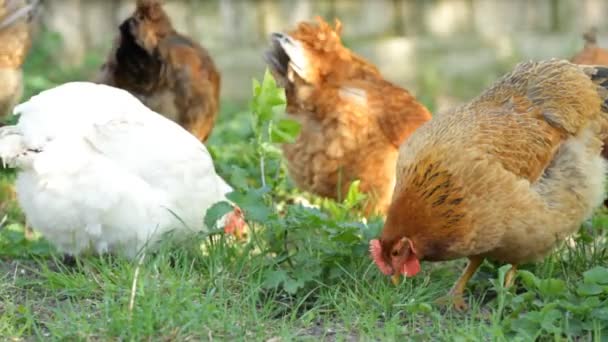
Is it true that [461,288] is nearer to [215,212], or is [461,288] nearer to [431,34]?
[215,212]

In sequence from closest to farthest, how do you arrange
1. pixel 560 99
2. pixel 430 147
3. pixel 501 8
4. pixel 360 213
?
1. pixel 430 147
2. pixel 560 99
3. pixel 360 213
4. pixel 501 8

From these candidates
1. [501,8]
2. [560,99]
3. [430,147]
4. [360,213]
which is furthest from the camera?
[501,8]

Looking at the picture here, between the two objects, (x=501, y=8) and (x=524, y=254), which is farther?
(x=501, y=8)

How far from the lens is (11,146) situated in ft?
12.4

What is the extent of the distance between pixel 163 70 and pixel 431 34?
3756 mm

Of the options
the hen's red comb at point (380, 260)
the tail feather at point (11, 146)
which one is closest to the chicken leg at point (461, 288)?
the hen's red comb at point (380, 260)

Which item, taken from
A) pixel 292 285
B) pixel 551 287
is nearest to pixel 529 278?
pixel 551 287

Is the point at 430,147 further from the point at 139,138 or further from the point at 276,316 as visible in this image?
the point at 139,138

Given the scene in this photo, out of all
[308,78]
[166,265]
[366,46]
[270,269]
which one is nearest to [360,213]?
[308,78]

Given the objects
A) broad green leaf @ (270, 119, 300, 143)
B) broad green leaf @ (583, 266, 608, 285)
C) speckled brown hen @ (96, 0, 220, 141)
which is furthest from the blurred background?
broad green leaf @ (583, 266, 608, 285)

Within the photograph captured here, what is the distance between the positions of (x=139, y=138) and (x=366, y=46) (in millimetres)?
4796

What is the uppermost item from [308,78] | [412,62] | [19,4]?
[19,4]

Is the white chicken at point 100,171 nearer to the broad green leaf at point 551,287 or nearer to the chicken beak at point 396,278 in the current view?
the chicken beak at point 396,278

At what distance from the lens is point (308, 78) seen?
5.00m
